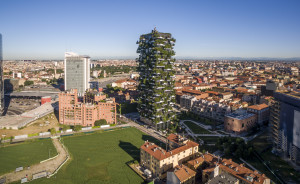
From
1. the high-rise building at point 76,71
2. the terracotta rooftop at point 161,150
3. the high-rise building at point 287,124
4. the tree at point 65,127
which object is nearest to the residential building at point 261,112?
the high-rise building at point 287,124

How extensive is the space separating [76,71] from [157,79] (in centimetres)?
5050

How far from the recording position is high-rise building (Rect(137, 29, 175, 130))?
5381 cm

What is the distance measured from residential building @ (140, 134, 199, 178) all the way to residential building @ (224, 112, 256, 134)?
18.1 meters

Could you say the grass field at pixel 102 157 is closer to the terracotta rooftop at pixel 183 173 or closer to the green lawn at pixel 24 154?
the green lawn at pixel 24 154

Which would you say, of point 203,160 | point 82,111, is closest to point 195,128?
point 203,160

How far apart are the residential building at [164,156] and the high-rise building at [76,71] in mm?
64281

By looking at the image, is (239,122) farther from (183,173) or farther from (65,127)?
(65,127)

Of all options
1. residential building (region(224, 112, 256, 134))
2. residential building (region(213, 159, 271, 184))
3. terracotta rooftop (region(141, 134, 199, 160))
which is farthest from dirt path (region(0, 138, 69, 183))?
residential building (region(224, 112, 256, 134))

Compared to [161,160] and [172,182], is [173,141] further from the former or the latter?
[172,182]

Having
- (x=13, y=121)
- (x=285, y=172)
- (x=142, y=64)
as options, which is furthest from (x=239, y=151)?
(x=13, y=121)

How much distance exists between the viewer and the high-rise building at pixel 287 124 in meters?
36.8

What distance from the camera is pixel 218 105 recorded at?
61844 millimetres

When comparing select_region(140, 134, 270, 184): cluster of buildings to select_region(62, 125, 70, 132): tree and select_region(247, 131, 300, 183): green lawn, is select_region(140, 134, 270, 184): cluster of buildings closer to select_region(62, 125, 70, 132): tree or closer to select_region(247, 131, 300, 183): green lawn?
select_region(247, 131, 300, 183): green lawn

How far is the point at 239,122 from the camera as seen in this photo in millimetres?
50500
